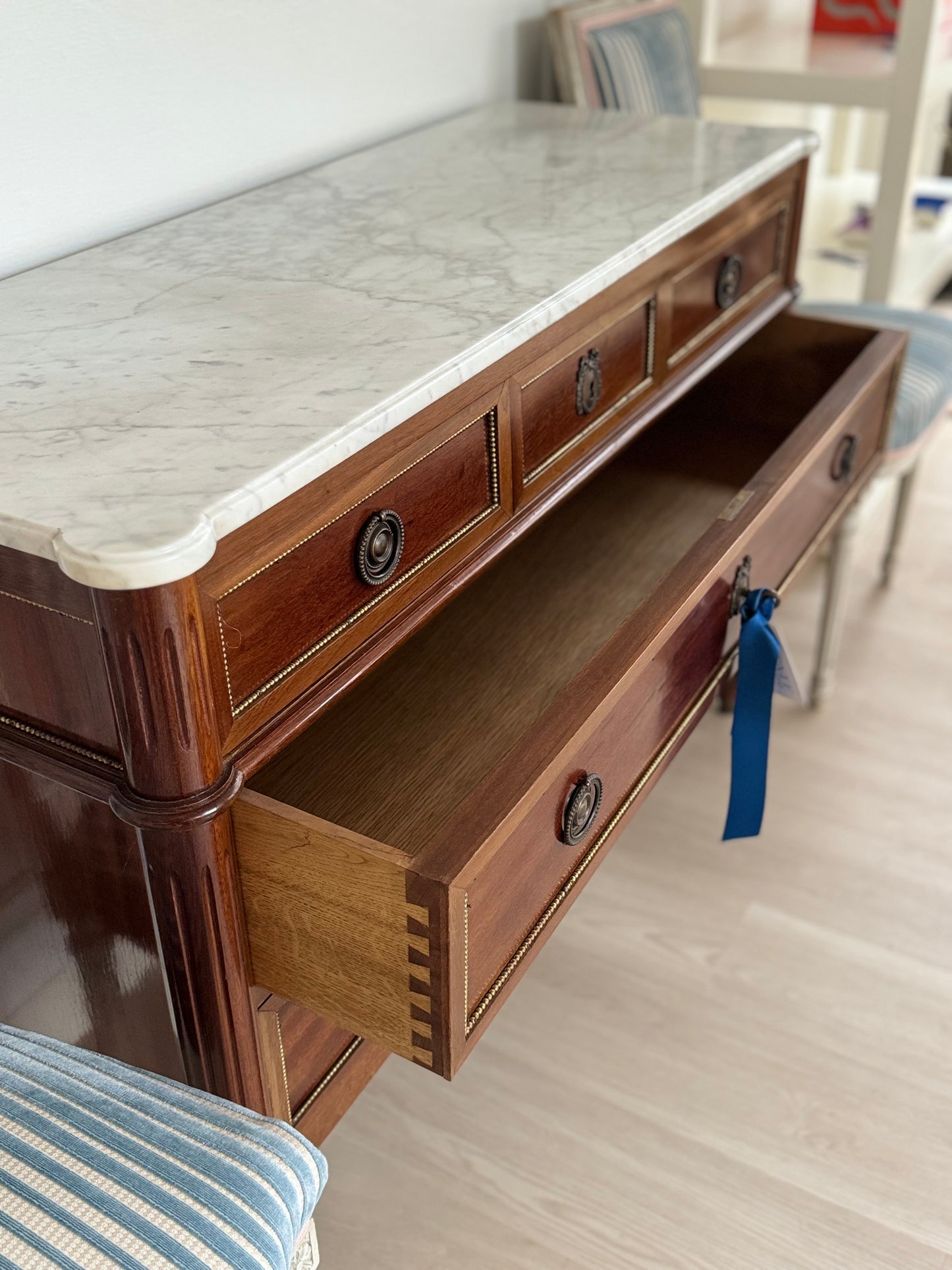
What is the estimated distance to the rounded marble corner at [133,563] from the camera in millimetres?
568

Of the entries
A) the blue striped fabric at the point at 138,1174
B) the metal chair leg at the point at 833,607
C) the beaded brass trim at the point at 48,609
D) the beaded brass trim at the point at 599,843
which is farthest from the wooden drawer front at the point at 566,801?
the metal chair leg at the point at 833,607

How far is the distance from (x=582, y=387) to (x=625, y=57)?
800 mm

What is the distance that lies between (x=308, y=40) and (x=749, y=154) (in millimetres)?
450

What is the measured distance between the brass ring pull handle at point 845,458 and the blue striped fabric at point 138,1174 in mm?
847

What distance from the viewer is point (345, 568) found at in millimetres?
744

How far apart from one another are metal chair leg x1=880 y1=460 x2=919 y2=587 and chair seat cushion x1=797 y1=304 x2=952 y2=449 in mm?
128

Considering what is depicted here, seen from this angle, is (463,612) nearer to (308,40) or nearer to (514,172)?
(514,172)

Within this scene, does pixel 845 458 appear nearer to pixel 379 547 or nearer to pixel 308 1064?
pixel 379 547

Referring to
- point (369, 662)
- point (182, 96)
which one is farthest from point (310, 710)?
point (182, 96)

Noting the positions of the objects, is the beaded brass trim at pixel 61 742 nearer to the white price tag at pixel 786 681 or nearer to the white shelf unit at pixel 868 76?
the white price tag at pixel 786 681

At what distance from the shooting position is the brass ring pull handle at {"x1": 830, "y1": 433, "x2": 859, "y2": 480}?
48.5 inches

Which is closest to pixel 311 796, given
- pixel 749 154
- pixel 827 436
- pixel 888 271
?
pixel 827 436

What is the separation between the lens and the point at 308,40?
3.92ft

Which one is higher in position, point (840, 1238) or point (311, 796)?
point (311, 796)
